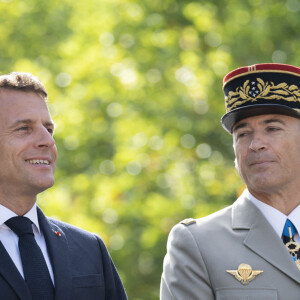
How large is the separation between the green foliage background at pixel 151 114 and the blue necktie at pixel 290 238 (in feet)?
15.1

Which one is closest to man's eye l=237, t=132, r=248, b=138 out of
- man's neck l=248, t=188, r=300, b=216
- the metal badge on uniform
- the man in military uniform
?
the man in military uniform

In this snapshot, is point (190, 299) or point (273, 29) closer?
point (190, 299)

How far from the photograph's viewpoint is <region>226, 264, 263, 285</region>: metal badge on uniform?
3.70 metres

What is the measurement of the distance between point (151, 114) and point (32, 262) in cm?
579

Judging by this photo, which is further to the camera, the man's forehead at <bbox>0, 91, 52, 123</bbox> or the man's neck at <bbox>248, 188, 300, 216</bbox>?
the man's neck at <bbox>248, 188, 300, 216</bbox>

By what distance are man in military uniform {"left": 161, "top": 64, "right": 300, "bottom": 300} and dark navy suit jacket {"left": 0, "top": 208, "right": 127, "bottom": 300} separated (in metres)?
0.30

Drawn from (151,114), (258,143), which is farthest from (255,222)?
(151,114)

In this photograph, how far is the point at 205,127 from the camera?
8898mm

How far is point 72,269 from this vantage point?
3.64 metres

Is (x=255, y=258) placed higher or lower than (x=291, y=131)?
lower

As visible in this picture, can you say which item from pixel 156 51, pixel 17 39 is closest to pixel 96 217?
pixel 156 51

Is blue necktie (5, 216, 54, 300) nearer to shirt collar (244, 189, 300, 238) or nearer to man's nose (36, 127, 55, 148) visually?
man's nose (36, 127, 55, 148)

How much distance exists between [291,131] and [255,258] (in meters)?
0.66

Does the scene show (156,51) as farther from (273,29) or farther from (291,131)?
(291,131)
